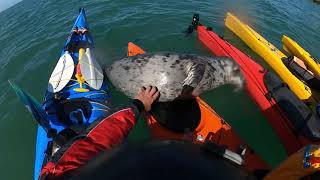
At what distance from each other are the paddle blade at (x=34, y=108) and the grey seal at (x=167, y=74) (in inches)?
69.5

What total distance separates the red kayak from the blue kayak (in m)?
2.92

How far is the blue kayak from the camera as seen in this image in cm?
514

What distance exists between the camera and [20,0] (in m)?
12.6

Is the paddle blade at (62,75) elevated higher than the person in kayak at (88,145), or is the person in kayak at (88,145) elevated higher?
the person in kayak at (88,145)

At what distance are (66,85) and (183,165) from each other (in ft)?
15.2

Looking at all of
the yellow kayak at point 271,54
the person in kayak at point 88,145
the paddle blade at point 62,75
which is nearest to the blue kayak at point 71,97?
the paddle blade at point 62,75

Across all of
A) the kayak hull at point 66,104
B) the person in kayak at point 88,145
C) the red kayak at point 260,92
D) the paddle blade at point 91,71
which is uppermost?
the person in kayak at point 88,145

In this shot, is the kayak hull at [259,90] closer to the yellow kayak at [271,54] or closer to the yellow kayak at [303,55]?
the yellow kayak at [271,54]

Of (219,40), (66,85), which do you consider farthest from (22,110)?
(219,40)

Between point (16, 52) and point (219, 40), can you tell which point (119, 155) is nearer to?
point (219, 40)

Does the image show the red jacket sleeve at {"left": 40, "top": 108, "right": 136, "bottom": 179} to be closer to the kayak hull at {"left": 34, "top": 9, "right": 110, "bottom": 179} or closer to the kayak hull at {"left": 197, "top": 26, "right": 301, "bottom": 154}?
the kayak hull at {"left": 34, "top": 9, "right": 110, "bottom": 179}

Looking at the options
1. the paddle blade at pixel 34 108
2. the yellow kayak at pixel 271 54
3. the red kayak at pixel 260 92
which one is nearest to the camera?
the paddle blade at pixel 34 108

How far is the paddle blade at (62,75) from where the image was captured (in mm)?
6250

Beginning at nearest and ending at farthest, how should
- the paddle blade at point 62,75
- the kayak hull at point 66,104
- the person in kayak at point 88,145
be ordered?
the person in kayak at point 88,145 < the kayak hull at point 66,104 < the paddle blade at point 62,75
